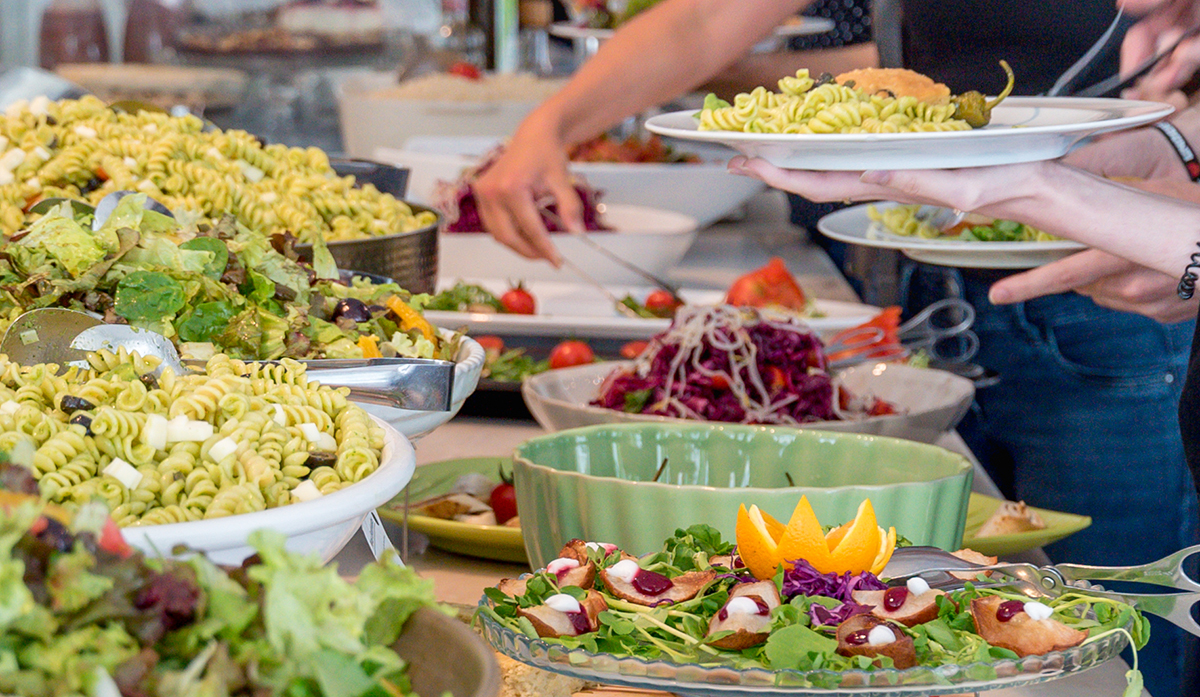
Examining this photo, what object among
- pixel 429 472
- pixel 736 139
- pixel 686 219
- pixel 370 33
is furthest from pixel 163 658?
pixel 370 33

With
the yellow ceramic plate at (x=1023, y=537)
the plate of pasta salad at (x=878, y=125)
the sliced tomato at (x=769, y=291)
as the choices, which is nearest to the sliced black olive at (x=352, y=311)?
the plate of pasta salad at (x=878, y=125)

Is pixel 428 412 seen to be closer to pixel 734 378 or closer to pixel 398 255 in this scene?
pixel 398 255

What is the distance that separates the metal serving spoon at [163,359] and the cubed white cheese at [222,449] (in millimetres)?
160

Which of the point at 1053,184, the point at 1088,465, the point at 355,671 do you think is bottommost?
the point at 1088,465

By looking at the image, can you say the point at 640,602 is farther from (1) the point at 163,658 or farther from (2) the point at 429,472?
(2) the point at 429,472

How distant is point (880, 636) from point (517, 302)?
1291 millimetres

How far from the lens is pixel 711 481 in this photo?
1000mm

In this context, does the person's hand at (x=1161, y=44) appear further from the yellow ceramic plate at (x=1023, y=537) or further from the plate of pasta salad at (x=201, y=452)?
the plate of pasta salad at (x=201, y=452)

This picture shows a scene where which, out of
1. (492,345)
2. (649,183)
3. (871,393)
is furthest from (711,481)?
(649,183)

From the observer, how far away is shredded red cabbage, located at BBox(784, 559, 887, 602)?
0.70m

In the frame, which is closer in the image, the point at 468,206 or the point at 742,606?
the point at 742,606

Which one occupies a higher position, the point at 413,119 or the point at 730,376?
the point at 413,119

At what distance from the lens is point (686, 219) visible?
95.0 inches

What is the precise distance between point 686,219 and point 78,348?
5.69 ft
